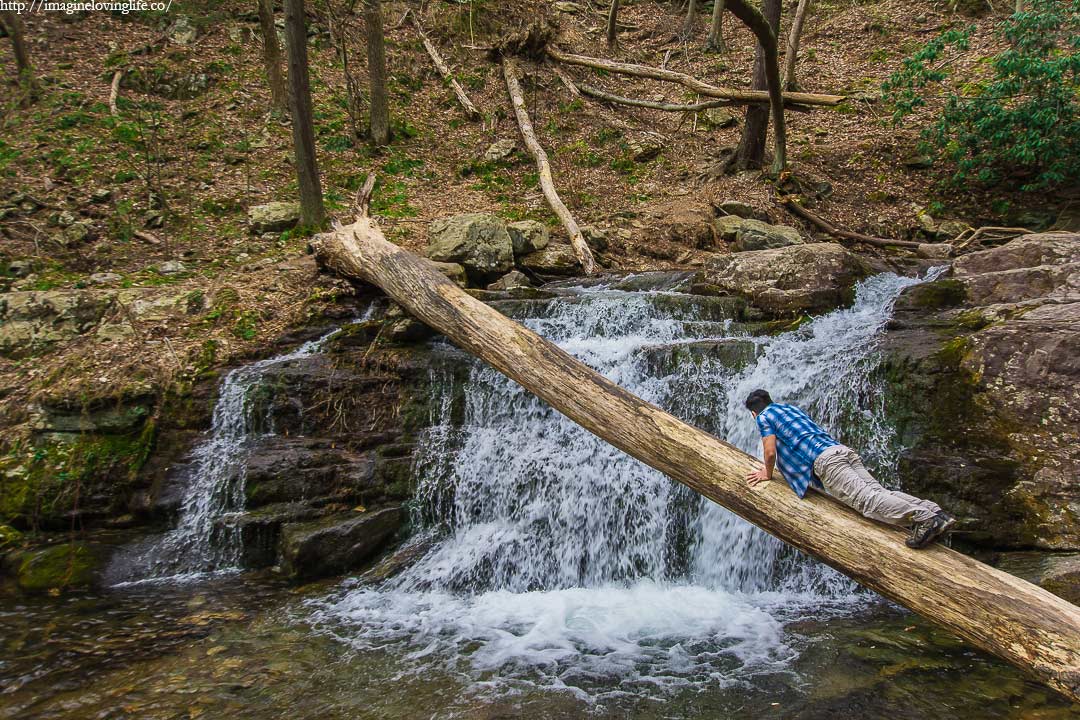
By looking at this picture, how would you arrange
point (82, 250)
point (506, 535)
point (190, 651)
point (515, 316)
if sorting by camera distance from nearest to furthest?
point (190, 651) < point (506, 535) < point (515, 316) < point (82, 250)

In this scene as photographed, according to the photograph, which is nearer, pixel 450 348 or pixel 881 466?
pixel 881 466

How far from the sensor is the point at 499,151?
15.7 m

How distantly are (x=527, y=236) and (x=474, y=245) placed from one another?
60.5 inches

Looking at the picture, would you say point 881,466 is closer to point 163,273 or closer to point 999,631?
point 999,631

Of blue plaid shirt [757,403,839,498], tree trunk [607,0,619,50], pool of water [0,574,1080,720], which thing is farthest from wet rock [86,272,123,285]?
tree trunk [607,0,619,50]

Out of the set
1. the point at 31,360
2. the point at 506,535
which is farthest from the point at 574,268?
the point at 31,360

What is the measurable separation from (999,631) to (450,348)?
20.7 ft

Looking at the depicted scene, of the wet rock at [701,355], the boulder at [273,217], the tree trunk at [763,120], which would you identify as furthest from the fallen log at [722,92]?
the boulder at [273,217]

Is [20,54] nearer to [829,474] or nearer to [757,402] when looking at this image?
[757,402]

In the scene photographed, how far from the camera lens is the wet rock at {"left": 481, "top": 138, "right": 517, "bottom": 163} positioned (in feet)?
51.1

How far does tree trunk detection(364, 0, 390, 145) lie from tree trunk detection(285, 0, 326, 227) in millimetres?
→ 4970

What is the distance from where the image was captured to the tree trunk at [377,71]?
14898 mm

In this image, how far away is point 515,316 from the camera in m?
8.90

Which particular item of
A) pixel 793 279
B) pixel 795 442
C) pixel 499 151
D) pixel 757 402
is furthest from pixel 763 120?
pixel 795 442
